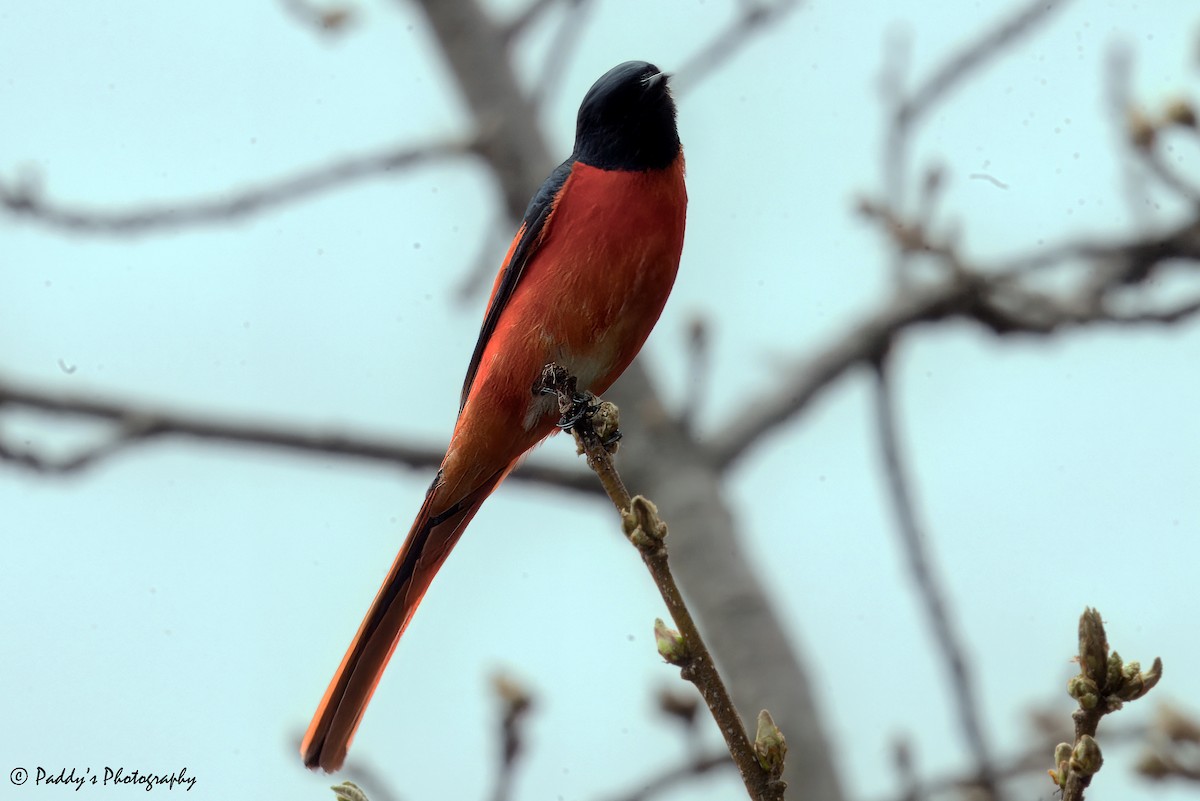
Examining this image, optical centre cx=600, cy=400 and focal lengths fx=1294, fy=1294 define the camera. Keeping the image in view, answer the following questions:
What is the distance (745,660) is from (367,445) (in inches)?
73.2

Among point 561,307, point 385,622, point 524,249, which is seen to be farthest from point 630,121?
point 385,622

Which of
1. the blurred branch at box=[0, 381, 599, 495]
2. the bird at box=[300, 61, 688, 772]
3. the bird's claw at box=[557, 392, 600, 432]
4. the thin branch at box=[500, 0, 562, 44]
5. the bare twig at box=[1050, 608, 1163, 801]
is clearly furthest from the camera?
the thin branch at box=[500, 0, 562, 44]

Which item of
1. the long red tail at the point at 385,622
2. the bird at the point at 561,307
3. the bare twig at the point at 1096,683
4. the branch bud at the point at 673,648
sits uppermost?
the bird at the point at 561,307

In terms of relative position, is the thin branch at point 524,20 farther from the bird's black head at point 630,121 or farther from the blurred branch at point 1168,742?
the blurred branch at point 1168,742

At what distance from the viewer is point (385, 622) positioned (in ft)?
13.1

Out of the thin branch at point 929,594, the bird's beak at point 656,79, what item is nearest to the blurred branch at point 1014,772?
the thin branch at point 929,594

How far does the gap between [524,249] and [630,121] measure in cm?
55

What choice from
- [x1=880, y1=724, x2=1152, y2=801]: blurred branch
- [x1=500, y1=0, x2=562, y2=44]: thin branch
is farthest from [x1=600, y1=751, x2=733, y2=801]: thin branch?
[x1=500, y1=0, x2=562, y2=44]: thin branch

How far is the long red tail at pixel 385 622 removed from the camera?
3525 mm

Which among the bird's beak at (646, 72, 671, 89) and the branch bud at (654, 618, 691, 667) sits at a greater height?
the bird's beak at (646, 72, 671, 89)

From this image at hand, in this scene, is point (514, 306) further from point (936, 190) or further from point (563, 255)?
point (936, 190)

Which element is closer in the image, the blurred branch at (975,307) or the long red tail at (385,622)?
the long red tail at (385,622)

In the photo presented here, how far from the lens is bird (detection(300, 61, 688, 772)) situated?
391 cm

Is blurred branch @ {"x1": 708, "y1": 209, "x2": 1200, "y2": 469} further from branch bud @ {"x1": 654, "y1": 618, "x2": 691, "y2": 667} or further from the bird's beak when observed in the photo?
branch bud @ {"x1": 654, "y1": 618, "x2": 691, "y2": 667}
